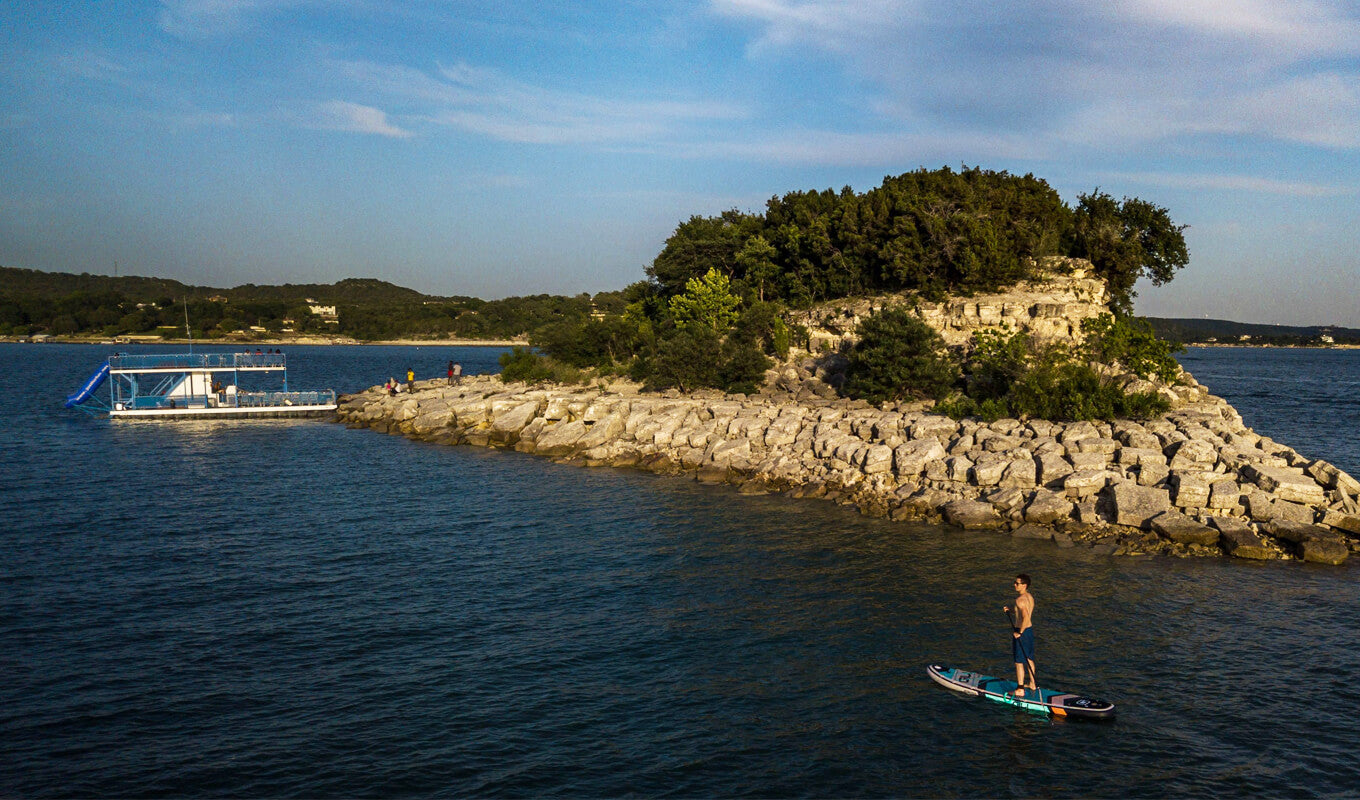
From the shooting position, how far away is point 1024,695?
15.9 m

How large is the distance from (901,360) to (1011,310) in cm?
829

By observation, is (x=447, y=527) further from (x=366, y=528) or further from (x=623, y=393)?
(x=623, y=393)

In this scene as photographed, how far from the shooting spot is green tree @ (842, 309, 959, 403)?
40688mm

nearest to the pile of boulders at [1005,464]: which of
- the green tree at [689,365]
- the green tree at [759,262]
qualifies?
the green tree at [689,365]

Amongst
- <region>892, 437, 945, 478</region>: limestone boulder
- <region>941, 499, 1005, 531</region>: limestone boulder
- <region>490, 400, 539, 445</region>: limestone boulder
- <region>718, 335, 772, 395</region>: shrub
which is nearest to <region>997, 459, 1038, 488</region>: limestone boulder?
<region>941, 499, 1005, 531</region>: limestone boulder

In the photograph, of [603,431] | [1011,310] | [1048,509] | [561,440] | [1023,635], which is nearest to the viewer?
[1023,635]

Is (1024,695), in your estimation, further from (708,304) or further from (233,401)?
(233,401)

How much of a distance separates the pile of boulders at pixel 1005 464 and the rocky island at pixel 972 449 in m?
0.07

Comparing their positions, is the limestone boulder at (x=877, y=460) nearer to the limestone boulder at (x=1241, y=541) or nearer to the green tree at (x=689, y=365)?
the limestone boulder at (x=1241, y=541)

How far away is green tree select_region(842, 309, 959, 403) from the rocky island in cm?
92

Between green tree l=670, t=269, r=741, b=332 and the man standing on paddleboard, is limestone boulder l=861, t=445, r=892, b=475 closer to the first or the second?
the man standing on paddleboard

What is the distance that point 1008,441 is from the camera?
32219 millimetres

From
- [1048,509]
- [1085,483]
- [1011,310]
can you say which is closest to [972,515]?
[1048,509]

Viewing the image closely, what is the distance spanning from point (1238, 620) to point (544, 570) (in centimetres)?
1799
